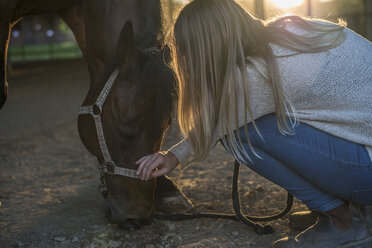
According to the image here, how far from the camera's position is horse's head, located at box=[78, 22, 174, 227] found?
77.9 inches

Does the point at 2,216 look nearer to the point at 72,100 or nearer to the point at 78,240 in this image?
the point at 78,240

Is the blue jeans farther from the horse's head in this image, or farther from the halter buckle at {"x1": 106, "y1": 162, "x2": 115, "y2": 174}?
the halter buckle at {"x1": 106, "y1": 162, "x2": 115, "y2": 174}

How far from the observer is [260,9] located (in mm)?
5617

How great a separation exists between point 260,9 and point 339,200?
4.24 metres

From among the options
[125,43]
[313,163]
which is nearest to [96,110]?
[125,43]

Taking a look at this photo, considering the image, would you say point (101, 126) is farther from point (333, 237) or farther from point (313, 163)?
point (333, 237)

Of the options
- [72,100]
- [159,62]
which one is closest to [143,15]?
[159,62]

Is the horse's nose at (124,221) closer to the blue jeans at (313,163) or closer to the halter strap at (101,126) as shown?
the halter strap at (101,126)

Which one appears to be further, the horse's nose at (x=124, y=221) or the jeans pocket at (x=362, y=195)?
the horse's nose at (x=124, y=221)

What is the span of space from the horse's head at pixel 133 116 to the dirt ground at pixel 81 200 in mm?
180

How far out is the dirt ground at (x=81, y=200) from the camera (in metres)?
2.04

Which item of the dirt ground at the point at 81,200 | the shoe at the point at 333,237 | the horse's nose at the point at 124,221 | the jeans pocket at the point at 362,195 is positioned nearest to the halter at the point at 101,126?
the horse's nose at the point at 124,221

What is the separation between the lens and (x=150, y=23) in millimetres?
2088

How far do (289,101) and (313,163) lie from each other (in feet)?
0.90
